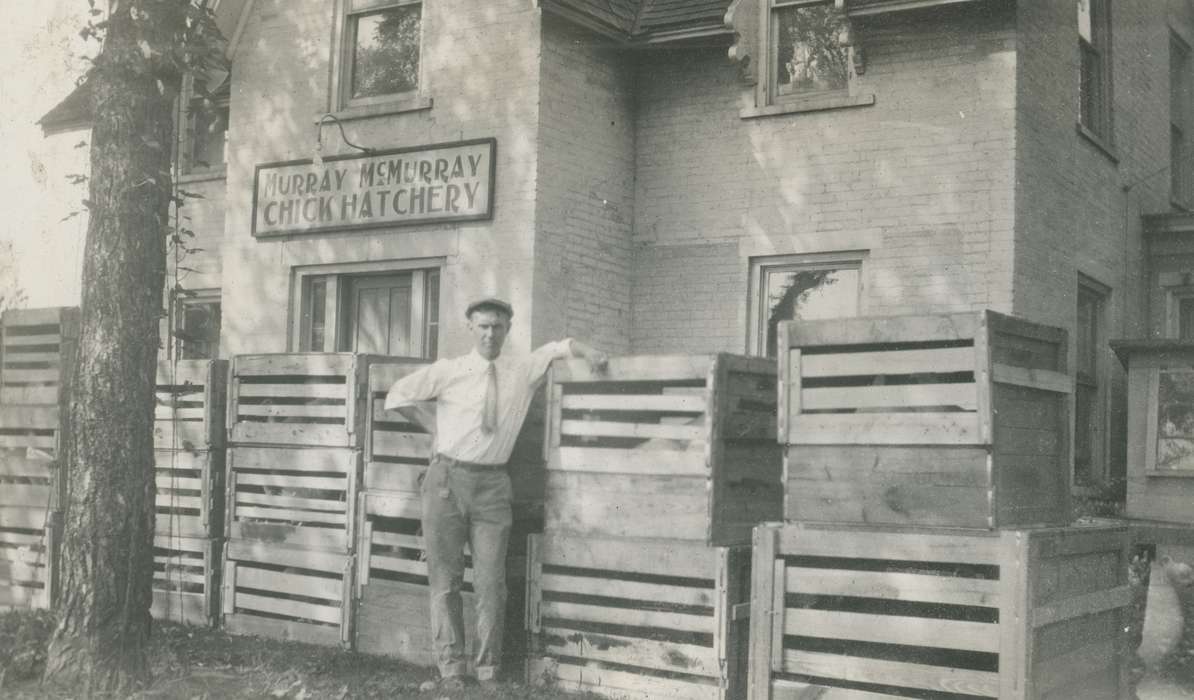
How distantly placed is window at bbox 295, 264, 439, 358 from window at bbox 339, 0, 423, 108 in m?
1.72

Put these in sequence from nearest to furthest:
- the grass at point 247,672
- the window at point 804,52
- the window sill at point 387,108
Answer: the grass at point 247,672 → the window at point 804,52 → the window sill at point 387,108

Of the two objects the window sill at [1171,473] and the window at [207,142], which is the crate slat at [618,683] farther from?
the window at [207,142]

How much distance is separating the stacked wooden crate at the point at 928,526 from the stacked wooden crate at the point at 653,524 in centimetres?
40

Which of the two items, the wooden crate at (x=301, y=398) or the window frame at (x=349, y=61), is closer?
the wooden crate at (x=301, y=398)

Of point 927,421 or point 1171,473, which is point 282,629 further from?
point 1171,473

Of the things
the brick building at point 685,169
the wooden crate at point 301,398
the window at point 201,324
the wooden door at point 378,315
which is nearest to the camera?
the wooden crate at point 301,398

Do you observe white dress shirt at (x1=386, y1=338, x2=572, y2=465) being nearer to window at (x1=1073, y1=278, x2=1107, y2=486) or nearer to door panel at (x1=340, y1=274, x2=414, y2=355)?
door panel at (x1=340, y1=274, x2=414, y2=355)

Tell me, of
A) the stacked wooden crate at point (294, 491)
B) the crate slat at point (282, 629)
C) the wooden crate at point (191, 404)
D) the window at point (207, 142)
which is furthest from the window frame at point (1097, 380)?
the window at point (207, 142)

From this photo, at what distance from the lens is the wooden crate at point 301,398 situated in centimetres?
858

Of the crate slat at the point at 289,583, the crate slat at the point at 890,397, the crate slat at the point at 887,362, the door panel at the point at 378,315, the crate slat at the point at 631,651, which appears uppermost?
the door panel at the point at 378,315

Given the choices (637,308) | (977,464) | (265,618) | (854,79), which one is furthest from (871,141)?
(265,618)

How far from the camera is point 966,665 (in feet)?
21.9

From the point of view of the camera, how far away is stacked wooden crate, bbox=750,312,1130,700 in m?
6.05

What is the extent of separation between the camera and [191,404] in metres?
9.58
